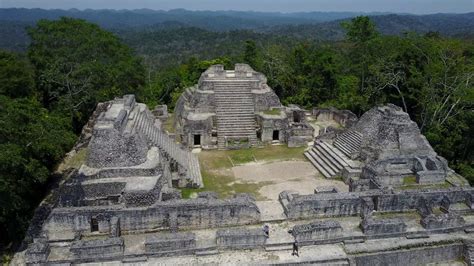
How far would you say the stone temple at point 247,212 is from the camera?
483 inches

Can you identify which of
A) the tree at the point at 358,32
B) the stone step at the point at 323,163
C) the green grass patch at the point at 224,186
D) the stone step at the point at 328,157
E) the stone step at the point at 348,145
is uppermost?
the tree at the point at 358,32

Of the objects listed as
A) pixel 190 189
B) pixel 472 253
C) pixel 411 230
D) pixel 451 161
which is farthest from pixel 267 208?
pixel 451 161

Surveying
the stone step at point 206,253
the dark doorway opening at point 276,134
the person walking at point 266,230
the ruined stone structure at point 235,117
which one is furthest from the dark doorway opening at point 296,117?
the stone step at point 206,253

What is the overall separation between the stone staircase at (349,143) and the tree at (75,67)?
52.4 feet

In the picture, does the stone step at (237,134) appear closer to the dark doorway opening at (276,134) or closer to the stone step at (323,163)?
the dark doorway opening at (276,134)

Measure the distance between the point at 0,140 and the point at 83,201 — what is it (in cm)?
340

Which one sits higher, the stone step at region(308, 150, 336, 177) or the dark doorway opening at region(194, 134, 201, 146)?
the dark doorway opening at region(194, 134, 201, 146)

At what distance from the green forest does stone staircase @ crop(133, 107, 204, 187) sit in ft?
10.5

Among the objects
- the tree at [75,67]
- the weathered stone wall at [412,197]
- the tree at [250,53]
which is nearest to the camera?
the weathered stone wall at [412,197]

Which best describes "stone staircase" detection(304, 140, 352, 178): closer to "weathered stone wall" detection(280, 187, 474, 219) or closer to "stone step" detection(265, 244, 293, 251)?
"weathered stone wall" detection(280, 187, 474, 219)

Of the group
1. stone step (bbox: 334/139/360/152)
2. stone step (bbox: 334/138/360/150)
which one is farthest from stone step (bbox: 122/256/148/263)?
stone step (bbox: 334/138/360/150)

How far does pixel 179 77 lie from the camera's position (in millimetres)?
34375

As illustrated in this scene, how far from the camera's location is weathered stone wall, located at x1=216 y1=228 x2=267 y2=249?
12.4 meters

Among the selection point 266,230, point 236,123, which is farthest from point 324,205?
point 236,123
